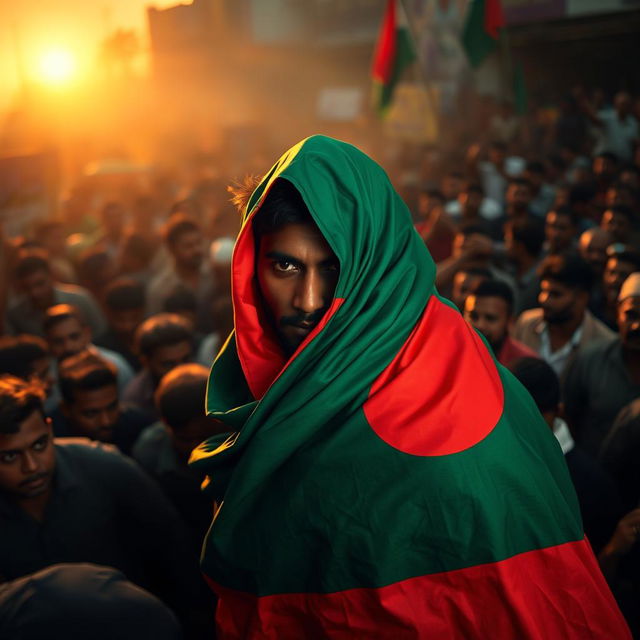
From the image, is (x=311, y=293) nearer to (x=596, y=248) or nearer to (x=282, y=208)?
(x=282, y=208)

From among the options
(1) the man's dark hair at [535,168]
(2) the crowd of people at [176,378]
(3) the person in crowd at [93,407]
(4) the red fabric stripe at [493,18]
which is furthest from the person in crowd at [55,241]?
(4) the red fabric stripe at [493,18]

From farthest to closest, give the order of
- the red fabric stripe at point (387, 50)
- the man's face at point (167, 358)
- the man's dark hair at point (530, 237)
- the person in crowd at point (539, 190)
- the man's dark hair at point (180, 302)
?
1. the red fabric stripe at point (387, 50)
2. the person in crowd at point (539, 190)
3. the man's dark hair at point (530, 237)
4. the man's dark hair at point (180, 302)
5. the man's face at point (167, 358)

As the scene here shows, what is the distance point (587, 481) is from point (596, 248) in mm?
2867

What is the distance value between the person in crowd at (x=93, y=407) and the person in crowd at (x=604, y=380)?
199 cm

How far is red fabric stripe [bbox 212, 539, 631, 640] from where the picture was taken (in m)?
1.29

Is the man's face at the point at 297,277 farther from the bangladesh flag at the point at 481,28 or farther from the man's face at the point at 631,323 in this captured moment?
the bangladesh flag at the point at 481,28

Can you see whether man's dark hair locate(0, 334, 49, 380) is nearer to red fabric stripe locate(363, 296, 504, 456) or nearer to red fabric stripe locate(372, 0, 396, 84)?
red fabric stripe locate(363, 296, 504, 456)

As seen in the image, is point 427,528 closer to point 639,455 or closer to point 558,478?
point 558,478

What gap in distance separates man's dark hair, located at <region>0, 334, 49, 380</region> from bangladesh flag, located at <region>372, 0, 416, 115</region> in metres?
6.42

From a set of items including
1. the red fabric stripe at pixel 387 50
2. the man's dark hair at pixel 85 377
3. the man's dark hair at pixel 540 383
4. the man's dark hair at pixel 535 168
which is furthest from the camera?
the red fabric stripe at pixel 387 50

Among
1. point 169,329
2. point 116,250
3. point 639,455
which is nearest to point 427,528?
point 639,455

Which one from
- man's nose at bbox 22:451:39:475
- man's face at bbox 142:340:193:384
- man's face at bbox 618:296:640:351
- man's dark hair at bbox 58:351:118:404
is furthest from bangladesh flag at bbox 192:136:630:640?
man's face at bbox 142:340:193:384

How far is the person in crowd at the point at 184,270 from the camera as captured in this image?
5.32 metres

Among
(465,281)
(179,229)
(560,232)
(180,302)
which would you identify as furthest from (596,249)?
(179,229)
